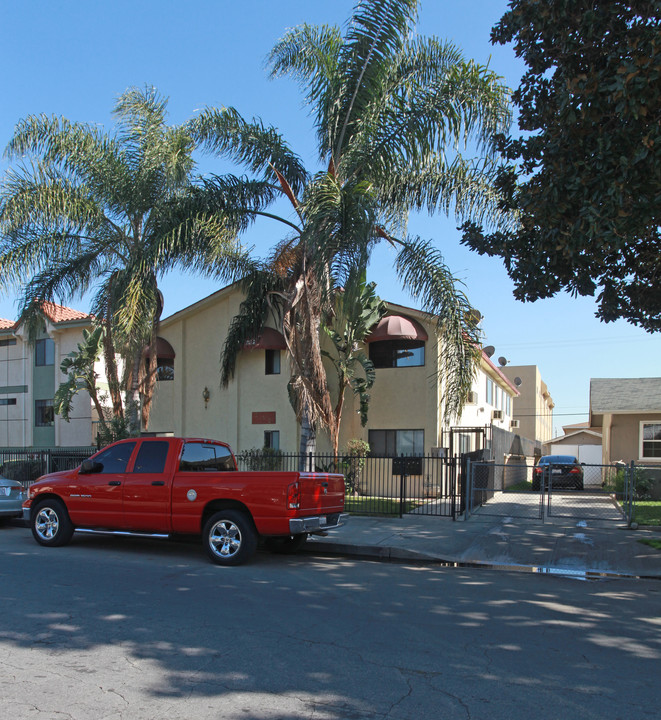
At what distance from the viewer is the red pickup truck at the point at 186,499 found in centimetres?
969

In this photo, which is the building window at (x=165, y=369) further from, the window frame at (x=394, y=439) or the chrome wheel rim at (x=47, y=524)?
the chrome wheel rim at (x=47, y=524)

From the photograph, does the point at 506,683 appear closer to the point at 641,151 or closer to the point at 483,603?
the point at 483,603

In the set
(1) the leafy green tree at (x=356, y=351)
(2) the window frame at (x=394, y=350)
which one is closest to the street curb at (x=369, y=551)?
(1) the leafy green tree at (x=356, y=351)

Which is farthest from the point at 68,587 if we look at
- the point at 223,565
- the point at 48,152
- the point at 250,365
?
the point at 250,365

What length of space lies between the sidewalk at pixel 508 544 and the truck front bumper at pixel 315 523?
3.53 feet

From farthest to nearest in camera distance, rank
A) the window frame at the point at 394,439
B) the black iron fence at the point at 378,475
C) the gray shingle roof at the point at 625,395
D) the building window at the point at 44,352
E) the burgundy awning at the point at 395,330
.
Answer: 1. the building window at the point at 44,352
2. the gray shingle roof at the point at 625,395
3. the window frame at the point at 394,439
4. the burgundy awning at the point at 395,330
5. the black iron fence at the point at 378,475

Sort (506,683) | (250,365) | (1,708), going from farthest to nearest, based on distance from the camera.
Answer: (250,365)
(506,683)
(1,708)

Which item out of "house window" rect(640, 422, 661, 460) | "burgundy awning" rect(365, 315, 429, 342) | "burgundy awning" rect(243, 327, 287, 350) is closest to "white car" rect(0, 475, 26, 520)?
"burgundy awning" rect(243, 327, 287, 350)

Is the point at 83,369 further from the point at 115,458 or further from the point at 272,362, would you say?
the point at 115,458

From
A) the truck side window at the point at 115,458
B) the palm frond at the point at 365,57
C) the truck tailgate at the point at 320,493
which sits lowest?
the truck tailgate at the point at 320,493

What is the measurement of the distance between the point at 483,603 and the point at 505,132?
32.2 ft

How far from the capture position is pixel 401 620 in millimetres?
6781

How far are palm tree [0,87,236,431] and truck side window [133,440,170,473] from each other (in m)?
5.20

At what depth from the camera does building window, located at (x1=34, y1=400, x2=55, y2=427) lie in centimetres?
2909
